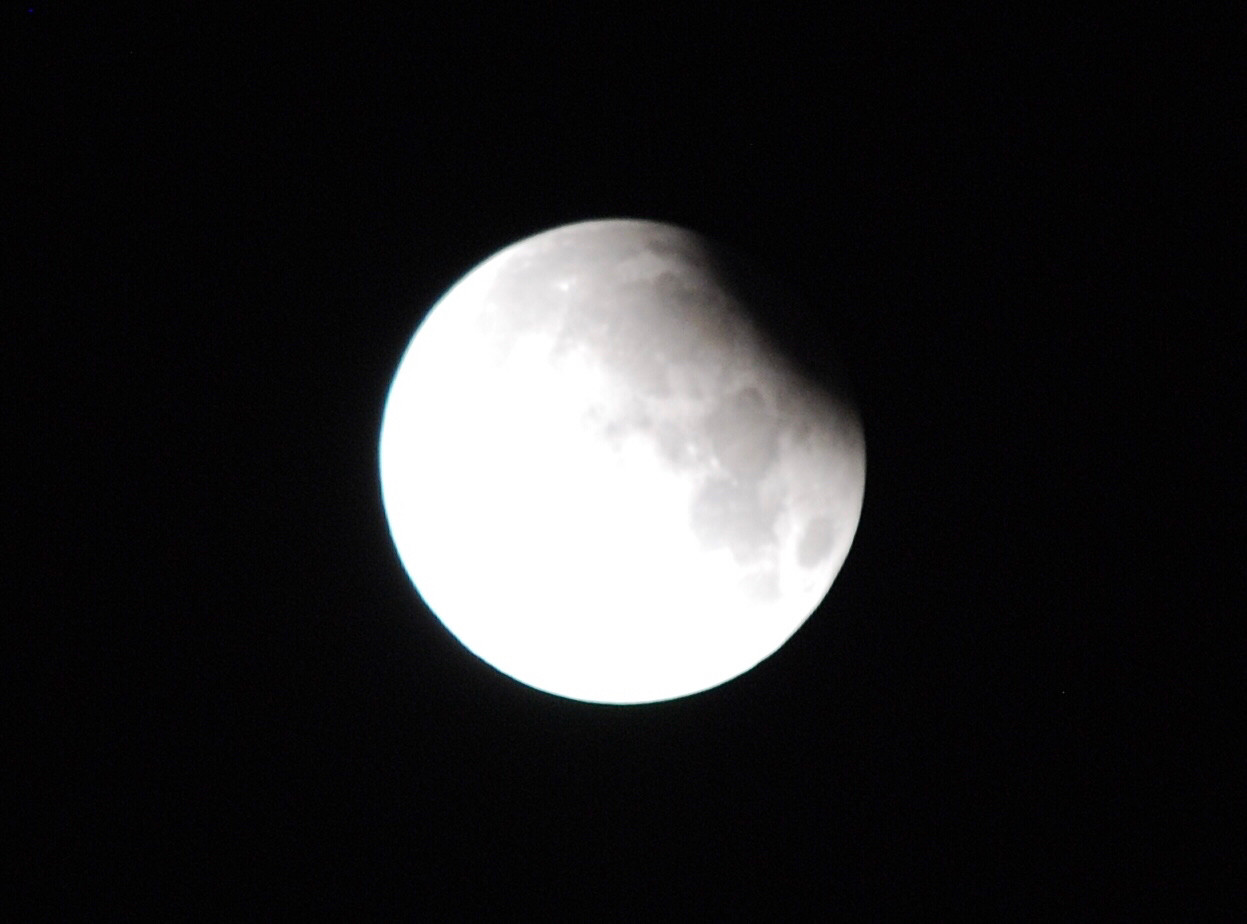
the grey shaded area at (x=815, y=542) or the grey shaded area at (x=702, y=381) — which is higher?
the grey shaded area at (x=702, y=381)

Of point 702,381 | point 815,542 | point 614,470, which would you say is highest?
point 702,381

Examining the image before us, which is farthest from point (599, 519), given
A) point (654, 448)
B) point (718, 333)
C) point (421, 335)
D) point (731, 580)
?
point (421, 335)

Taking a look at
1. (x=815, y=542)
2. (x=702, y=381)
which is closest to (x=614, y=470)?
(x=702, y=381)

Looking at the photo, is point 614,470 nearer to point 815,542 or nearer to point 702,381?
point 702,381

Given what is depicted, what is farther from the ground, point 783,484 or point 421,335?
point 421,335

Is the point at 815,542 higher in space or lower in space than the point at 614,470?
lower

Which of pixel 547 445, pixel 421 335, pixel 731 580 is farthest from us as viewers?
pixel 421 335

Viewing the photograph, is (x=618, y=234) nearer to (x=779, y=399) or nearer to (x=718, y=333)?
(x=718, y=333)

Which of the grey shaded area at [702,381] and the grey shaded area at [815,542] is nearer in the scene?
the grey shaded area at [702,381]
